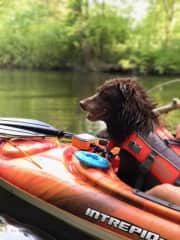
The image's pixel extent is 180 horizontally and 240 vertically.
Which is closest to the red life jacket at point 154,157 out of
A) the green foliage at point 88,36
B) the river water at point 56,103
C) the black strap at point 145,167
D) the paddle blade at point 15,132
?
the black strap at point 145,167

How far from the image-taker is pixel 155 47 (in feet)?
101

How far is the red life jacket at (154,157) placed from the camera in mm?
3832

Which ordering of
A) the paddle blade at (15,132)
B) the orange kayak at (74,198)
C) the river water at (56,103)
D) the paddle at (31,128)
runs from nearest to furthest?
the orange kayak at (74,198) < the paddle blade at (15,132) < the paddle at (31,128) < the river water at (56,103)

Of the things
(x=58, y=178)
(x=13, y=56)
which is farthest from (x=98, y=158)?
(x=13, y=56)

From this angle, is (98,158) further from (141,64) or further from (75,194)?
(141,64)

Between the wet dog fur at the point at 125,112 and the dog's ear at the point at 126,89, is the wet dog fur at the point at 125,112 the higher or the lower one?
the lower one

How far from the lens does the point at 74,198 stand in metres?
3.98

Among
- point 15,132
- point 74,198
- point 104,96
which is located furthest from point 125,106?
point 15,132

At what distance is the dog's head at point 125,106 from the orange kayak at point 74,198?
416 mm

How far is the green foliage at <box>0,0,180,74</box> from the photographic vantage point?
99.3ft

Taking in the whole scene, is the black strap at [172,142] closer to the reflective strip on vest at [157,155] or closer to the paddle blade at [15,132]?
the reflective strip on vest at [157,155]

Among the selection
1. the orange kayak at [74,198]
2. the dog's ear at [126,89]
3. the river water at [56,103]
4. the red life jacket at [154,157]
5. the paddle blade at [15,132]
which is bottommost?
the river water at [56,103]

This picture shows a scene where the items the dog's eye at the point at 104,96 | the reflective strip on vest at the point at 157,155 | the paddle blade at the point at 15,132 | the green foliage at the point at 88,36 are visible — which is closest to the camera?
the reflective strip on vest at the point at 157,155

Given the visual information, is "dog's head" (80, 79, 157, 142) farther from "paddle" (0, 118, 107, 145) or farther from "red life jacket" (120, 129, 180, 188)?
"paddle" (0, 118, 107, 145)
